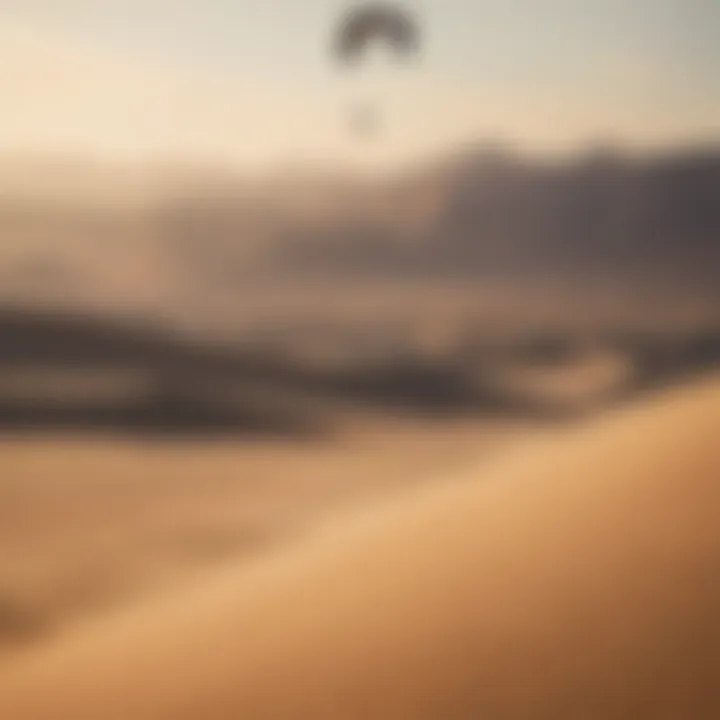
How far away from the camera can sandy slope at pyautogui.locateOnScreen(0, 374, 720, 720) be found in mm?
1058

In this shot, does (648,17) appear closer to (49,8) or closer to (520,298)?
(520,298)

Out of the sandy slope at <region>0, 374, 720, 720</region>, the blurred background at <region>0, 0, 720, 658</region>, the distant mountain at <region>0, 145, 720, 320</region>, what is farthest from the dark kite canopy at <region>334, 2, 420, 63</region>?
the sandy slope at <region>0, 374, 720, 720</region>

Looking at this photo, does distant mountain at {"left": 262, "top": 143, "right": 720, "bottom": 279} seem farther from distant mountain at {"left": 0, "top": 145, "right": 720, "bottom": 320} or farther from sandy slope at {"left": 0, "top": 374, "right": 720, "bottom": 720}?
sandy slope at {"left": 0, "top": 374, "right": 720, "bottom": 720}

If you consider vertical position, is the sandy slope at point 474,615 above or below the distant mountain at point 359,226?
below

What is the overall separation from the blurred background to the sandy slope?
5 centimetres

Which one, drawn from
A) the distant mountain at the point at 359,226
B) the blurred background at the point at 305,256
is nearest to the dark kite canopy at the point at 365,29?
the blurred background at the point at 305,256

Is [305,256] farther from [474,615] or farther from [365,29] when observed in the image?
[474,615]

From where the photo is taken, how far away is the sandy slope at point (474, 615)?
1.06 m

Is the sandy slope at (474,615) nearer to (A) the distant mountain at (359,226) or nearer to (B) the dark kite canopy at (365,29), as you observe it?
(A) the distant mountain at (359,226)

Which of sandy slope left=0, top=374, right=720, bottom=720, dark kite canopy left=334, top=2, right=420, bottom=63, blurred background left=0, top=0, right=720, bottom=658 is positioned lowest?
sandy slope left=0, top=374, right=720, bottom=720

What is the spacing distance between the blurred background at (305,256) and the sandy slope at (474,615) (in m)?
0.05

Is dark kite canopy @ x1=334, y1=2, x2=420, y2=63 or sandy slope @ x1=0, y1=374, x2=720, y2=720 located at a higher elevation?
dark kite canopy @ x1=334, y1=2, x2=420, y2=63

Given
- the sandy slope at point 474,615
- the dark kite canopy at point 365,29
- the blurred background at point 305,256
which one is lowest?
the sandy slope at point 474,615

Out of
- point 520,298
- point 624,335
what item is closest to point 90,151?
point 520,298
